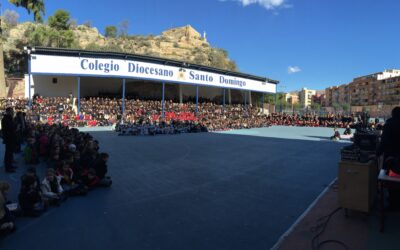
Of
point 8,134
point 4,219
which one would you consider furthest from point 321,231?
point 8,134

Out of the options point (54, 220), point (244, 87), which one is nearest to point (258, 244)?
point (54, 220)

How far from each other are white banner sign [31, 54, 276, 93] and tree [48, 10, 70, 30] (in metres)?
33.0

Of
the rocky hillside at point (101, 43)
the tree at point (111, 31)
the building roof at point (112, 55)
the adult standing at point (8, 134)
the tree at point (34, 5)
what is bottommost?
the adult standing at point (8, 134)

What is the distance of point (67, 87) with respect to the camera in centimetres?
3216

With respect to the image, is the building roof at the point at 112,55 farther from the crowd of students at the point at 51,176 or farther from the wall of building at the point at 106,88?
the crowd of students at the point at 51,176

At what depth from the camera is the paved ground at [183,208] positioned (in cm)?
450

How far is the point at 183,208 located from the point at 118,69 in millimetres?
26822

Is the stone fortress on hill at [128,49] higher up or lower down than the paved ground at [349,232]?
higher up

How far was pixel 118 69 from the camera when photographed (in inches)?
1209

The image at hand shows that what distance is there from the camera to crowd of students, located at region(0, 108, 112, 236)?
17.8 feet

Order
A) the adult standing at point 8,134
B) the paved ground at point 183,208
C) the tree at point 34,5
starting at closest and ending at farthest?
the paved ground at point 183,208, the adult standing at point 8,134, the tree at point 34,5

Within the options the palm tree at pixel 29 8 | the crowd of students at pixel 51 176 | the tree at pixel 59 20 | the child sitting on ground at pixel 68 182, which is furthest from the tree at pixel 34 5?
the tree at pixel 59 20

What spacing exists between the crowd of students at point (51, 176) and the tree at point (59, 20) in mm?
52767

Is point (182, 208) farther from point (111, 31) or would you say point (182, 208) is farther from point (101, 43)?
point (111, 31)
